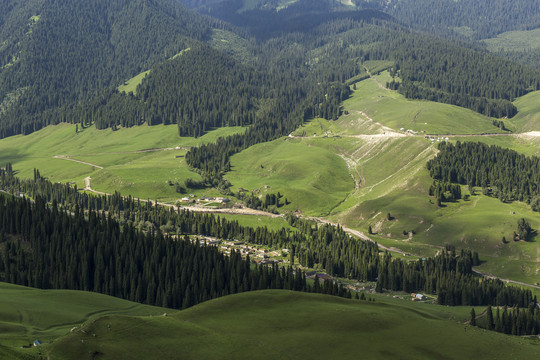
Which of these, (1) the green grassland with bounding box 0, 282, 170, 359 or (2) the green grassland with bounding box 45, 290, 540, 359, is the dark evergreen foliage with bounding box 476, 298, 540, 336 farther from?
(1) the green grassland with bounding box 0, 282, 170, 359

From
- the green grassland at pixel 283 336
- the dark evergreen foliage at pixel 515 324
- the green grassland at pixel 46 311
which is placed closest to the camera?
the green grassland at pixel 283 336

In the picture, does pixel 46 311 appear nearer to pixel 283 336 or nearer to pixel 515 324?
pixel 283 336

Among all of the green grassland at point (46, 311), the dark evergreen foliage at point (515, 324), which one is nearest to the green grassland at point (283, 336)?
the green grassland at point (46, 311)

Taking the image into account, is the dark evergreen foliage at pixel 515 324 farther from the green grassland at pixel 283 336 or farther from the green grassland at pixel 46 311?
the green grassland at pixel 46 311

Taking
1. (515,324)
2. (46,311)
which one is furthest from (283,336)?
(515,324)

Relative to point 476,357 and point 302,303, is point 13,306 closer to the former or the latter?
point 302,303

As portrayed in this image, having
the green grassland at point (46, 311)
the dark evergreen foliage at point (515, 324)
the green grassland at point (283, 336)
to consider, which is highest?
the green grassland at point (283, 336)
